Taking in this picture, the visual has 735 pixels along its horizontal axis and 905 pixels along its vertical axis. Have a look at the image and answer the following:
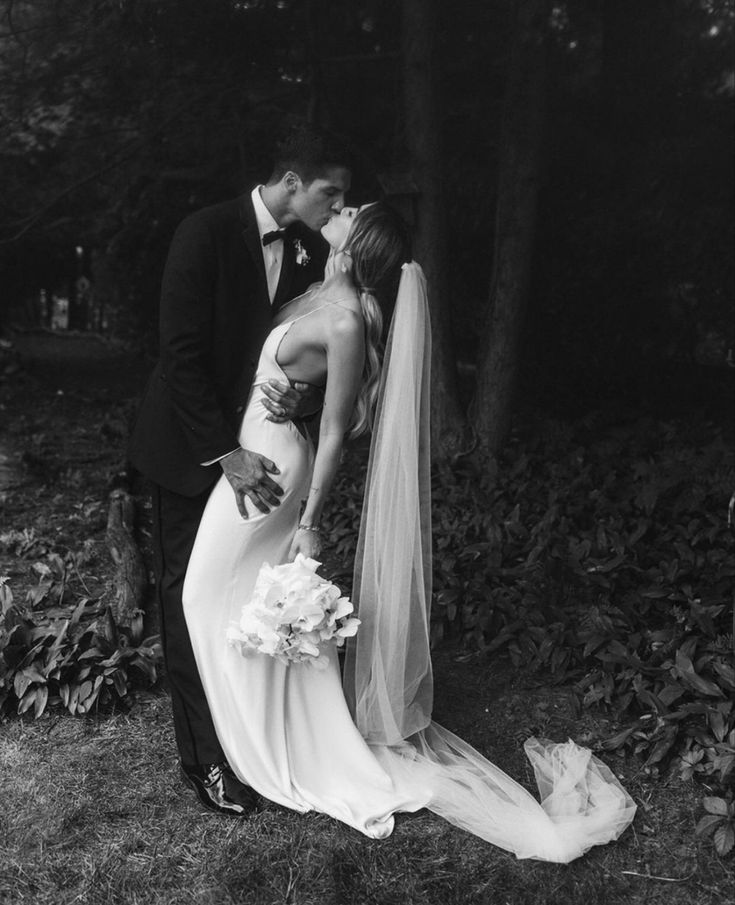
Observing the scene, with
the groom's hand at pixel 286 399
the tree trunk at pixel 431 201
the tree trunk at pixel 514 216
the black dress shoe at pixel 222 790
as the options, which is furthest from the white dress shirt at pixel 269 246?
the tree trunk at pixel 514 216

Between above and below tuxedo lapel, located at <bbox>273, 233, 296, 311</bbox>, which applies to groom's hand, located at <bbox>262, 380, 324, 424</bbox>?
below

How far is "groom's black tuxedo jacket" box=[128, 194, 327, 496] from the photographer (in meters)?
3.15

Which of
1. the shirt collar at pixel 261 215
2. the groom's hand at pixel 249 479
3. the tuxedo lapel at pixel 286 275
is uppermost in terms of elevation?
the shirt collar at pixel 261 215

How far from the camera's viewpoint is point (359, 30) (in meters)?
7.02

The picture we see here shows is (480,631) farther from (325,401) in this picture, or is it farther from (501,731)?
(325,401)

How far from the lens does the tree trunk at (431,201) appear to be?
6.26 metres

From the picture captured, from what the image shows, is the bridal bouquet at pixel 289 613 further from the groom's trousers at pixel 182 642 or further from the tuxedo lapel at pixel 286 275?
the tuxedo lapel at pixel 286 275

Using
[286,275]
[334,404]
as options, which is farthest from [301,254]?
[334,404]

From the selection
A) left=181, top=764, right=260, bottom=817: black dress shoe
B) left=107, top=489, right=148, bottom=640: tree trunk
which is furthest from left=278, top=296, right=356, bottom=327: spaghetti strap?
left=107, top=489, right=148, bottom=640: tree trunk

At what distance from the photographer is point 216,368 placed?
3299 mm

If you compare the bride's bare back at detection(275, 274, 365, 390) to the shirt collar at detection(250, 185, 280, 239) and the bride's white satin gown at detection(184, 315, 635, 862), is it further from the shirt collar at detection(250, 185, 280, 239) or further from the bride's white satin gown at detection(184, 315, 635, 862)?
the shirt collar at detection(250, 185, 280, 239)

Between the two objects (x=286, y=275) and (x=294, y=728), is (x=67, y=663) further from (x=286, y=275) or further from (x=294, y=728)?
(x=286, y=275)

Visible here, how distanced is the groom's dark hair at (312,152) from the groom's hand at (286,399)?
27.2 inches

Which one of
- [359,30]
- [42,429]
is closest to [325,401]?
[359,30]
